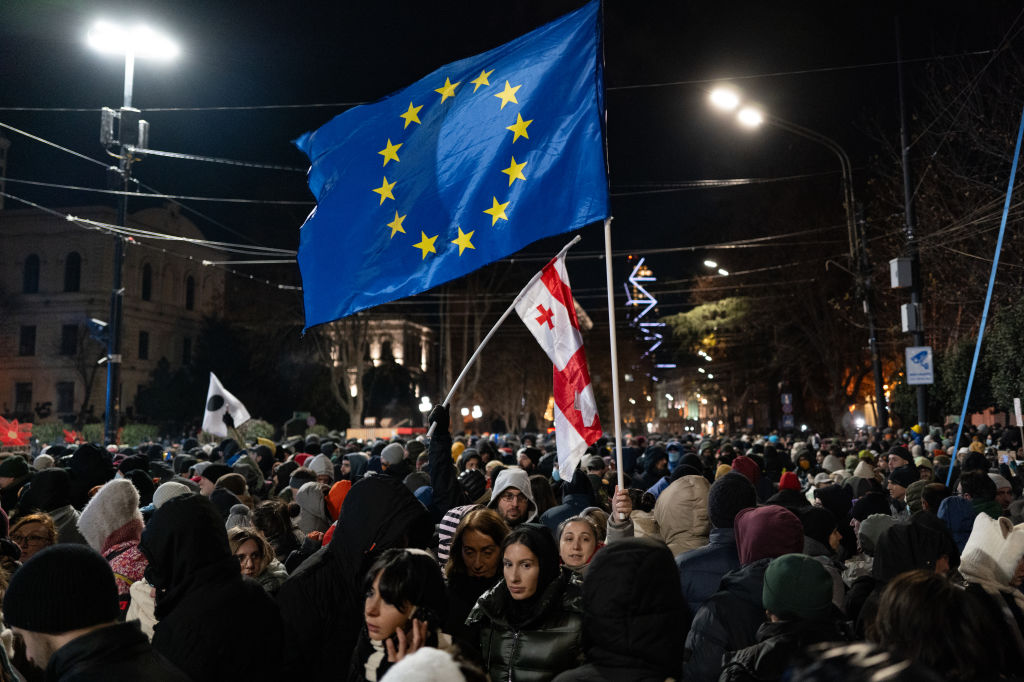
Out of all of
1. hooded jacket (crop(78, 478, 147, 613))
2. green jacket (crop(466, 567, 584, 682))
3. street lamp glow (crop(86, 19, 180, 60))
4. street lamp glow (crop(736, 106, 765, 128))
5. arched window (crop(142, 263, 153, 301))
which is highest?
arched window (crop(142, 263, 153, 301))

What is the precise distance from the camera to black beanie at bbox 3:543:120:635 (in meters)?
2.72

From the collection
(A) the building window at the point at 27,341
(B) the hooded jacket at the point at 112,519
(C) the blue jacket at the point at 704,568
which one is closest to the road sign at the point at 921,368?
(C) the blue jacket at the point at 704,568

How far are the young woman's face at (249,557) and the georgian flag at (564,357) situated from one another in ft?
6.99

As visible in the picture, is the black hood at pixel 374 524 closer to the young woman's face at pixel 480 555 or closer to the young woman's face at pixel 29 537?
the young woman's face at pixel 480 555

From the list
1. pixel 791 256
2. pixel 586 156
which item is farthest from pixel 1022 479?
pixel 791 256

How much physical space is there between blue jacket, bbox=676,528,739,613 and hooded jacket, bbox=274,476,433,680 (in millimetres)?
1762

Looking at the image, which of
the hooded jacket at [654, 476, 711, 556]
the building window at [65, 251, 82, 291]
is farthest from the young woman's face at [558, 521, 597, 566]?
the building window at [65, 251, 82, 291]

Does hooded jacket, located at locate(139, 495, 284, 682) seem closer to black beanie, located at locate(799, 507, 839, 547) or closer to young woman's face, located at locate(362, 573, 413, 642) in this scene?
young woman's face, located at locate(362, 573, 413, 642)

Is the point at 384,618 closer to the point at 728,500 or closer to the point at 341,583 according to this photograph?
the point at 341,583

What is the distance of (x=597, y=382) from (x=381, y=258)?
59400 mm

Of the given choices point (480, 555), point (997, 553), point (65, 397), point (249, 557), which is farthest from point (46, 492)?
point (65, 397)

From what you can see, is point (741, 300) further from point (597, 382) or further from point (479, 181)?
point (479, 181)

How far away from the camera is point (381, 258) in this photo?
7.72m

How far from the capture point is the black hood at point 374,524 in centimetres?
378
